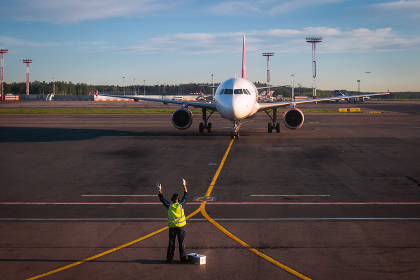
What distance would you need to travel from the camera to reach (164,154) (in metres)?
24.1

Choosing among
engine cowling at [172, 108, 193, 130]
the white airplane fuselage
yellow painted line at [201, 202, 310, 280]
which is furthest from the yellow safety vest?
engine cowling at [172, 108, 193, 130]

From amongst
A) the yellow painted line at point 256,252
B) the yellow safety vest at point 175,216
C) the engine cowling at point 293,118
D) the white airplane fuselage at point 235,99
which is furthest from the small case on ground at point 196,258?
the engine cowling at point 293,118

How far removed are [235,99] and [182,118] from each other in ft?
21.5

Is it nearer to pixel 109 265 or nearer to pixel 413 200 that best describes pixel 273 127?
pixel 413 200

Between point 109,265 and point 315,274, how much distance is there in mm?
4426

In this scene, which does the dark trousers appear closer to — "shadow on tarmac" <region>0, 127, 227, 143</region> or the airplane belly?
the airplane belly

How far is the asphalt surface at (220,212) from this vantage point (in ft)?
27.7

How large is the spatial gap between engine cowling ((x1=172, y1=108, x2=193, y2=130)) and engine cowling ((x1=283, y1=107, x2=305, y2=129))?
8167 mm

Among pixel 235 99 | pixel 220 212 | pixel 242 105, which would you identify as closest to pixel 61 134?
pixel 235 99

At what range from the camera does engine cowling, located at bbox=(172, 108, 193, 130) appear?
108 ft

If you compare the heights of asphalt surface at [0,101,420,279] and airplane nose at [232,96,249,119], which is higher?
airplane nose at [232,96,249,119]

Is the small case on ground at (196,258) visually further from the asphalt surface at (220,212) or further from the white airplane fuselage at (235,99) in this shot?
the white airplane fuselage at (235,99)

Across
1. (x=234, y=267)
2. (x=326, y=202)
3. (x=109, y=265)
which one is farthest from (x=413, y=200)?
(x=109, y=265)

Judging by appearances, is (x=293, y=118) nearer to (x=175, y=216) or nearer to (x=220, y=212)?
(x=220, y=212)
